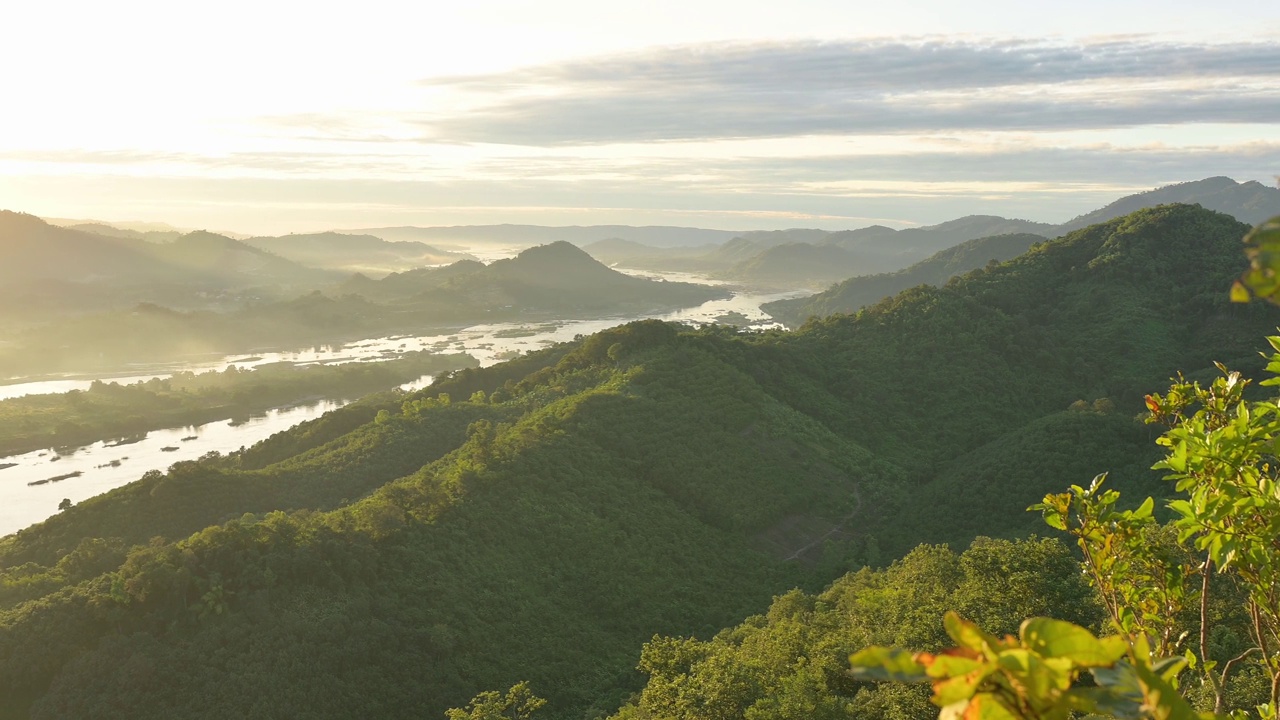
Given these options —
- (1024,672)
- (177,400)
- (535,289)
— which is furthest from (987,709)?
(535,289)

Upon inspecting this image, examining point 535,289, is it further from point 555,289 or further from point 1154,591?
point 1154,591

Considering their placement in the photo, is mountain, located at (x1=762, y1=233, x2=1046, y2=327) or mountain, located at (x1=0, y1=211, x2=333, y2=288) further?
mountain, located at (x1=0, y1=211, x2=333, y2=288)

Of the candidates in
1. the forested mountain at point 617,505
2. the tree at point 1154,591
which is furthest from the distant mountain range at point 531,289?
the tree at point 1154,591

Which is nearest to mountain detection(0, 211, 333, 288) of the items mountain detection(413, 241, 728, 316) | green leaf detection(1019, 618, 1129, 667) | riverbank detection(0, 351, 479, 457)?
mountain detection(413, 241, 728, 316)

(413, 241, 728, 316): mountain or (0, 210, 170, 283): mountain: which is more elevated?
(0, 210, 170, 283): mountain

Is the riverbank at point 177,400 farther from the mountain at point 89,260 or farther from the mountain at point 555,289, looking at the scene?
the mountain at point 89,260

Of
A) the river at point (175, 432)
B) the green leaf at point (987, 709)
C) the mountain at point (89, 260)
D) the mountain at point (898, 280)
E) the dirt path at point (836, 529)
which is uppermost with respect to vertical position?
Result: the mountain at point (89, 260)

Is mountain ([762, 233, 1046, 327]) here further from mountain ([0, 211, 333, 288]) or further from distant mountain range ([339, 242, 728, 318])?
mountain ([0, 211, 333, 288])
